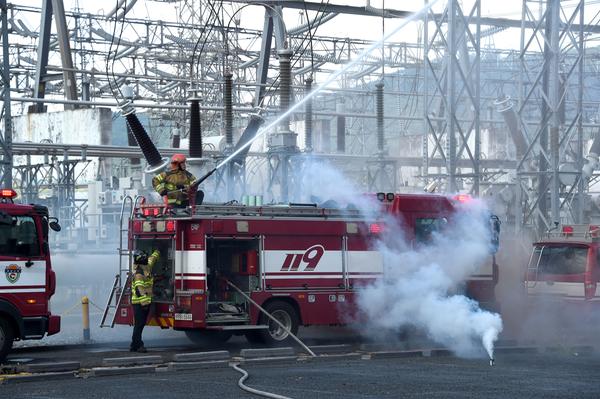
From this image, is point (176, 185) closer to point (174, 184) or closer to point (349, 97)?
point (174, 184)

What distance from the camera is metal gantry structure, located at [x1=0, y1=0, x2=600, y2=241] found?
85.4ft

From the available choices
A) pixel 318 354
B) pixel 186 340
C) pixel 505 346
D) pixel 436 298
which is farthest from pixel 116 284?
pixel 505 346

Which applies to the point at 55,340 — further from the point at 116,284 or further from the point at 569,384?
the point at 569,384

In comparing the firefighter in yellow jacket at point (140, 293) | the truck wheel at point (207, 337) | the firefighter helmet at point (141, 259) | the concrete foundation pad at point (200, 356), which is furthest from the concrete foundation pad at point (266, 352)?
the truck wheel at point (207, 337)

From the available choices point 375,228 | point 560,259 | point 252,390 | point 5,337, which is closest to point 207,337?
point 375,228

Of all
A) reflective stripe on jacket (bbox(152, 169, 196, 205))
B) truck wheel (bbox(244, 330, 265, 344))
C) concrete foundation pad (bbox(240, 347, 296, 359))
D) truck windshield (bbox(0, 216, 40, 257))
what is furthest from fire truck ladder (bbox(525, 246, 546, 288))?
truck windshield (bbox(0, 216, 40, 257))

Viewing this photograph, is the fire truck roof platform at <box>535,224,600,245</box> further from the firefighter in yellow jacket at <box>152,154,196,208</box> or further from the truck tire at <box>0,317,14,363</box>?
the truck tire at <box>0,317,14,363</box>

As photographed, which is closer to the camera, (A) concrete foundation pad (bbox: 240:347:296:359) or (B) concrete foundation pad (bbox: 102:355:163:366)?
(B) concrete foundation pad (bbox: 102:355:163:366)

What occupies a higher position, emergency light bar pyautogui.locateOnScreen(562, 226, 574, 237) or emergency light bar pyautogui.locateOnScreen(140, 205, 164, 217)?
emergency light bar pyautogui.locateOnScreen(140, 205, 164, 217)

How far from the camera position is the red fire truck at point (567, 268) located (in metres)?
20.6

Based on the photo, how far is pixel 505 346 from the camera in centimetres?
1873

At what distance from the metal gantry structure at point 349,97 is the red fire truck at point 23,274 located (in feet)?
12.8

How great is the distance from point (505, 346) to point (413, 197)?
338 centimetres

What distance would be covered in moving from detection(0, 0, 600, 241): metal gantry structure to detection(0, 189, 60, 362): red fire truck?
3914mm
